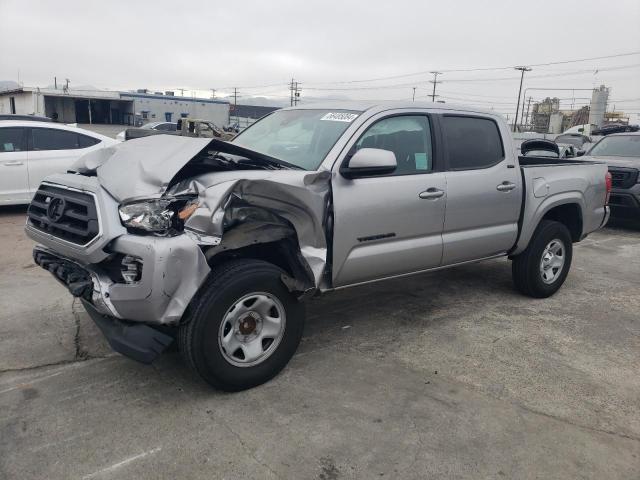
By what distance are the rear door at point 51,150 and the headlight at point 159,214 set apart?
247 inches

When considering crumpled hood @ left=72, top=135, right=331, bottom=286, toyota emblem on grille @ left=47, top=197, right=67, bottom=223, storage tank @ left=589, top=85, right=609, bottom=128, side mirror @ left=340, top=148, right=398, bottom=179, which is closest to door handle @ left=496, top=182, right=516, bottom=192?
side mirror @ left=340, top=148, right=398, bottom=179

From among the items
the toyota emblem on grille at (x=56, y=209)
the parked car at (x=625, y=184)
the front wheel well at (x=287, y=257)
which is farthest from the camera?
the parked car at (x=625, y=184)

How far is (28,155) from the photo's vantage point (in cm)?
855

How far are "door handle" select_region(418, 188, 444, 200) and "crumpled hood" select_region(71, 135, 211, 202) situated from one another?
1.76m

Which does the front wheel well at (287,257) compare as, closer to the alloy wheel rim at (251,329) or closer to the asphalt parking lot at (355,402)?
the alloy wheel rim at (251,329)

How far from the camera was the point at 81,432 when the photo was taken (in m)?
2.97

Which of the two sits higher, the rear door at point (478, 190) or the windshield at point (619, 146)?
the windshield at point (619, 146)

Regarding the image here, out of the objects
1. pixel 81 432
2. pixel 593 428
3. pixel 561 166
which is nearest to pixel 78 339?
pixel 81 432

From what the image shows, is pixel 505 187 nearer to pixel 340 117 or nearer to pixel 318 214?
pixel 340 117

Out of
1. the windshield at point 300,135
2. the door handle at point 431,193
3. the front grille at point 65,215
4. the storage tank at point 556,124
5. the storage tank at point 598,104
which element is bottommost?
the front grille at point 65,215

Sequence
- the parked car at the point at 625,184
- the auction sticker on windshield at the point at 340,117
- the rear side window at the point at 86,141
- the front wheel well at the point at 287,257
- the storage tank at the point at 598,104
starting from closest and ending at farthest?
1. the front wheel well at the point at 287,257
2. the auction sticker on windshield at the point at 340,117
3. the rear side window at the point at 86,141
4. the parked car at the point at 625,184
5. the storage tank at the point at 598,104

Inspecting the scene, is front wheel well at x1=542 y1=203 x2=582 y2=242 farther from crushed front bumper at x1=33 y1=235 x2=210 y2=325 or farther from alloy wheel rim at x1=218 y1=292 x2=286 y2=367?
crushed front bumper at x1=33 y1=235 x2=210 y2=325

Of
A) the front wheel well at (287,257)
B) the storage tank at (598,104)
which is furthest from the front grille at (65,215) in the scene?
the storage tank at (598,104)

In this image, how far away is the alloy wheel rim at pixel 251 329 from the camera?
10.7ft
